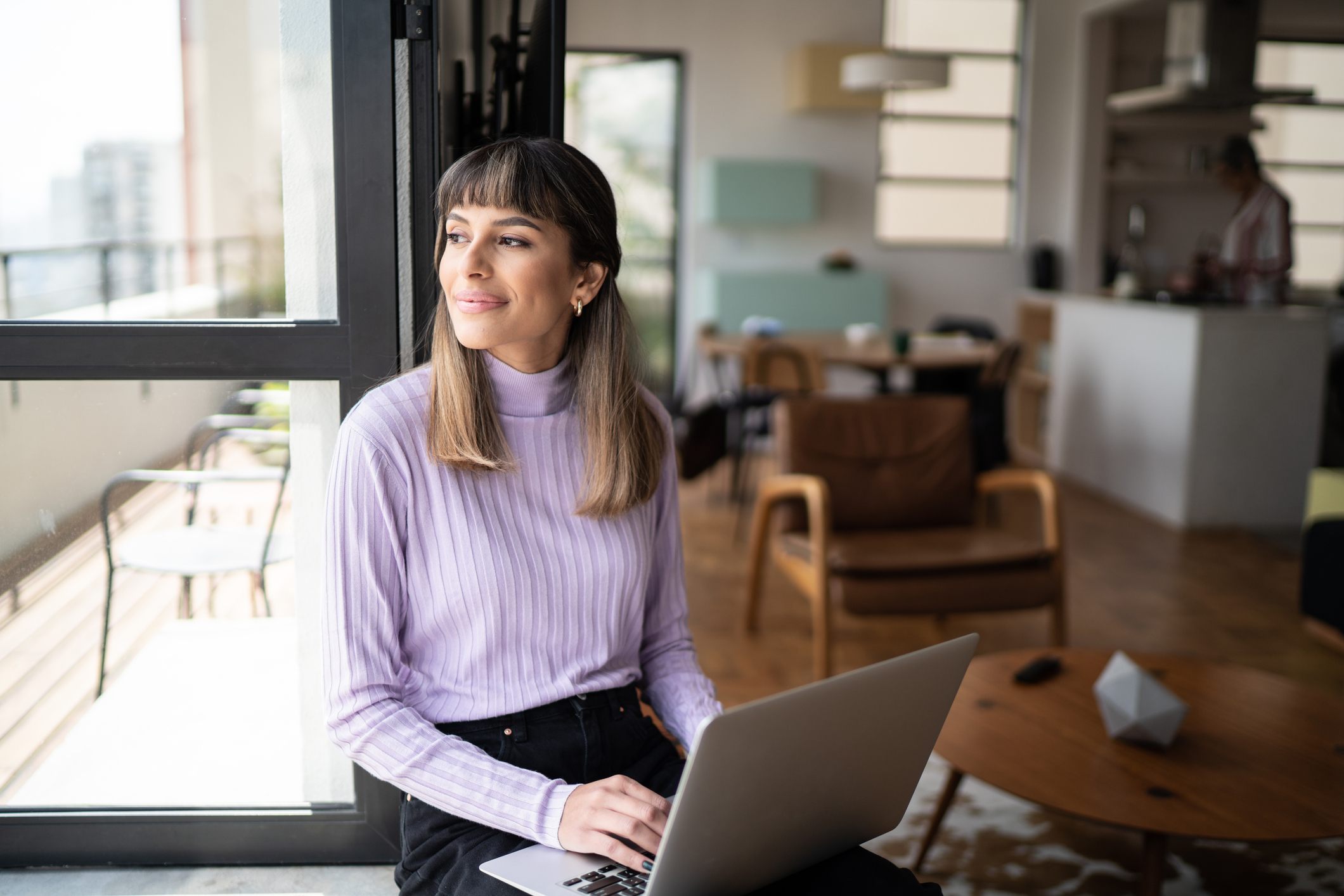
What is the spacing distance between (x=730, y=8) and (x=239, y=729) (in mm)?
7211

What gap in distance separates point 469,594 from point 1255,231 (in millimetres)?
5896

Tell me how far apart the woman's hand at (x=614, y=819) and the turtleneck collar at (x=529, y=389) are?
494mm

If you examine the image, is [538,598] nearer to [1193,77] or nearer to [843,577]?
[843,577]

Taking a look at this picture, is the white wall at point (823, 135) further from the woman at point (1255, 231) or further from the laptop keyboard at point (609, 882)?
the laptop keyboard at point (609, 882)

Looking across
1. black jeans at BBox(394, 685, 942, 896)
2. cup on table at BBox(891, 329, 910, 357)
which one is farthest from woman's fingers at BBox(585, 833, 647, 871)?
cup on table at BBox(891, 329, 910, 357)

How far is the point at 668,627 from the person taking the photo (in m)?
1.73

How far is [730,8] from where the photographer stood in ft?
26.7

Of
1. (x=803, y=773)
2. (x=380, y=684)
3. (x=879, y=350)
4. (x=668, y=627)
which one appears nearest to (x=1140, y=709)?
(x=668, y=627)

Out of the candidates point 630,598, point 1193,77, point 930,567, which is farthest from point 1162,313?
point 630,598

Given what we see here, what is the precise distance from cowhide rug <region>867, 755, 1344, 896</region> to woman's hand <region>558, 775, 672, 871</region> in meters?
1.40

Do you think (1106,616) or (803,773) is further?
(1106,616)

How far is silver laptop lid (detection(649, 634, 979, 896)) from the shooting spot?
111cm

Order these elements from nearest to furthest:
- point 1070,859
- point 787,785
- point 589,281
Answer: point 787,785 < point 589,281 < point 1070,859

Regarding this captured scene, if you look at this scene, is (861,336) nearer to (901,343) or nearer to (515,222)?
(901,343)
